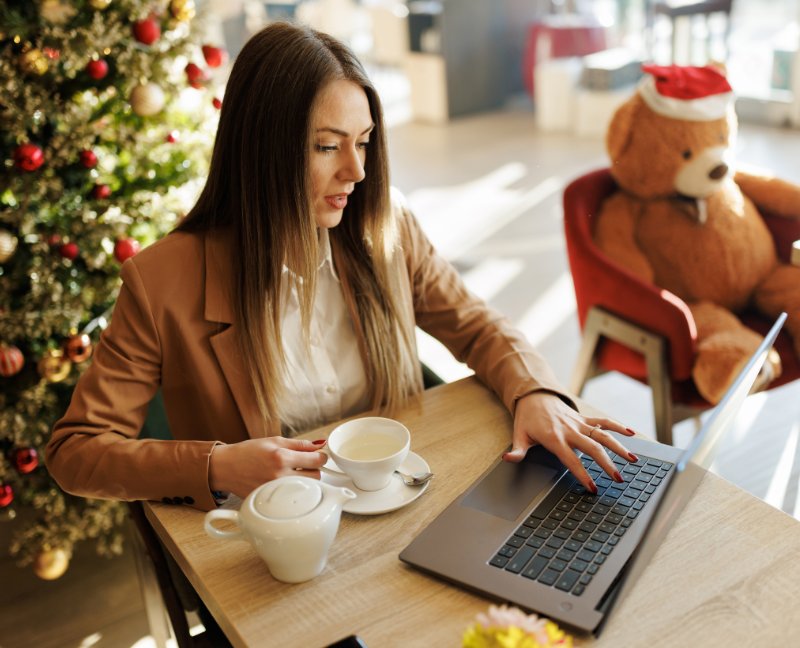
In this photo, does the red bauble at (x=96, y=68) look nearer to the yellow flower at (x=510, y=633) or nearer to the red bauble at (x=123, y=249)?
the red bauble at (x=123, y=249)

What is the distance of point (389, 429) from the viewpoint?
992mm

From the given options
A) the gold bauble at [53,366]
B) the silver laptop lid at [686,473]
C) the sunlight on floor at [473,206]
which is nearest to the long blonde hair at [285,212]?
the silver laptop lid at [686,473]

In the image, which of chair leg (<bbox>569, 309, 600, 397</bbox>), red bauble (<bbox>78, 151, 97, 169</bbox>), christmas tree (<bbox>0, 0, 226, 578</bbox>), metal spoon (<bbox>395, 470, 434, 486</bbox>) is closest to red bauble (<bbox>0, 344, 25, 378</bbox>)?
christmas tree (<bbox>0, 0, 226, 578</bbox>)

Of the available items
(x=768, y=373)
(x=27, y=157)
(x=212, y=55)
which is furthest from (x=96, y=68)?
(x=768, y=373)

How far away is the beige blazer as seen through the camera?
98cm

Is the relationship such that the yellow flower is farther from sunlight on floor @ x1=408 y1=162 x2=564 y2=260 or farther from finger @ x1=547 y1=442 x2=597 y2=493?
sunlight on floor @ x1=408 y1=162 x2=564 y2=260

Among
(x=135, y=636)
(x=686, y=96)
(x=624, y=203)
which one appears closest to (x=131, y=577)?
(x=135, y=636)

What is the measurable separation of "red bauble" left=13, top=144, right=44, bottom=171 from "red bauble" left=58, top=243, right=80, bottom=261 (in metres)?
0.18

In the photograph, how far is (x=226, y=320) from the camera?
112 centimetres

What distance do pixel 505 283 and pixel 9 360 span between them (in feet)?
7.63

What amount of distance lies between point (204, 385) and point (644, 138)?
4.52 feet

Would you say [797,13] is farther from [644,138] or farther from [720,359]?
[720,359]

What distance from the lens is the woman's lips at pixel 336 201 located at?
1.14m

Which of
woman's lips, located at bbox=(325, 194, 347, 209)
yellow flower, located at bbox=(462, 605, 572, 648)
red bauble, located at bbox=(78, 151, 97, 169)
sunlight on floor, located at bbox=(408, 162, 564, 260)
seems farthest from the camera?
sunlight on floor, located at bbox=(408, 162, 564, 260)
